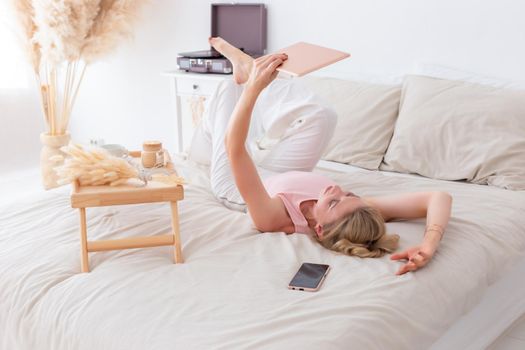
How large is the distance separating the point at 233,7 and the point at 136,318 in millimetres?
2445

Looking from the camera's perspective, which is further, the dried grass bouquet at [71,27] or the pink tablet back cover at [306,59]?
the dried grass bouquet at [71,27]

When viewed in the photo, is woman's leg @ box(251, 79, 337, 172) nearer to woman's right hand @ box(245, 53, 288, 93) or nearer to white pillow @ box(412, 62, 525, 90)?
woman's right hand @ box(245, 53, 288, 93)

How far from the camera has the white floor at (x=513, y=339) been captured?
211 centimetres

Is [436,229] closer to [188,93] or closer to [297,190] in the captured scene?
[297,190]

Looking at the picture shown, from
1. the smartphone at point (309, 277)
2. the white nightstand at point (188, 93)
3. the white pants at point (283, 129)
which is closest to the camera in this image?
the smartphone at point (309, 277)

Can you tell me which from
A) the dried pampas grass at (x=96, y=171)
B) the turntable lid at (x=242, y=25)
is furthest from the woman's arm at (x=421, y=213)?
the turntable lid at (x=242, y=25)

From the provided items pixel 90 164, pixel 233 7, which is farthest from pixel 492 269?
pixel 233 7

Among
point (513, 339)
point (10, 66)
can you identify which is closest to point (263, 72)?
point (513, 339)

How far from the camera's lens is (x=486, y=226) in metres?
2.01

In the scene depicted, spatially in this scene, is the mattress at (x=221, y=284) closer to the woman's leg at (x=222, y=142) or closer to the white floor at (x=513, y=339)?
the woman's leg at (x=222, y=142)

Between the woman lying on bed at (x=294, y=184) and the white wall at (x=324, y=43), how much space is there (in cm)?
79

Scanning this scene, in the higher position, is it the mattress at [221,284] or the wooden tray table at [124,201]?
the wooden tray table at [124,201]

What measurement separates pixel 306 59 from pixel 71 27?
6.03ft

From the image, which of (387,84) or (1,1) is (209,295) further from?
(1,1)
